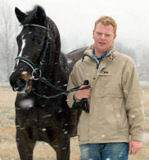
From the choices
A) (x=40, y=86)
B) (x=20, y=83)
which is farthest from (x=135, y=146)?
(x=40, y=86)

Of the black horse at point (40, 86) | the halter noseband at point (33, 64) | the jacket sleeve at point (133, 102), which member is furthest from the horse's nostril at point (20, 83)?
the jacket sleeve at point (133, 102)

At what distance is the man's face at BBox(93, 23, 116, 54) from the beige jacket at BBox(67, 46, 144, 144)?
0.07 metres

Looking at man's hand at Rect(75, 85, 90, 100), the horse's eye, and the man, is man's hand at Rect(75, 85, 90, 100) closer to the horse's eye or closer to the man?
the man

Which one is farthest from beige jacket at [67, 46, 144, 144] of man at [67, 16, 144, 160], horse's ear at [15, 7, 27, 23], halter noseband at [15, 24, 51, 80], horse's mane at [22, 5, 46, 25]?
horse's ear at [15, 7, 27, 23]

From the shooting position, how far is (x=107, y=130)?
2.37 metres

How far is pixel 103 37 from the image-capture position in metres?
2.43

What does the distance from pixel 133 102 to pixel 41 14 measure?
4.60ft

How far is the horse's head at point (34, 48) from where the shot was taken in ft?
8.21

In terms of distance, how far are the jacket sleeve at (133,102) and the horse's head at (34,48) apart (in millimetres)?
941

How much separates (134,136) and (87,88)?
2.05 feet

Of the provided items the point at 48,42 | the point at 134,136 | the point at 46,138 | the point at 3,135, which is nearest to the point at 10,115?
the point at 3,135

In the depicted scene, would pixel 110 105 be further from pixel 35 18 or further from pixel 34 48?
pixel 35 18

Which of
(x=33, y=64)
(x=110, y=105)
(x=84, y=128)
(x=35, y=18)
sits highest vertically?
(x=35, y=18)

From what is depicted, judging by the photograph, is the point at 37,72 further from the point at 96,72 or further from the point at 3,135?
the point at 3,135
